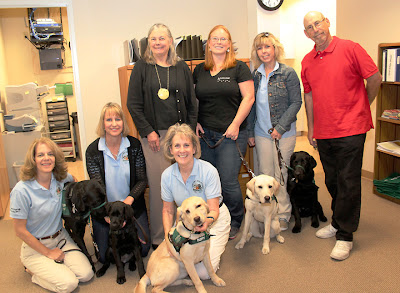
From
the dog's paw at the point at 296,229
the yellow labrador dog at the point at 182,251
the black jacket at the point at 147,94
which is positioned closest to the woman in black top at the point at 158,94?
the black jacket at the point at 147,94

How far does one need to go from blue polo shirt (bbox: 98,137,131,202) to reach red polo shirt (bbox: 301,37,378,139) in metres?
Answer: 1.55

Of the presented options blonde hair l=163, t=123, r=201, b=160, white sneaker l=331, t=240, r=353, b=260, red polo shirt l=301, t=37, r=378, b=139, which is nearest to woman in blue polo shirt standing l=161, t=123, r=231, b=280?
Answer: blonde hair l=163, t=123, r=201, b=160

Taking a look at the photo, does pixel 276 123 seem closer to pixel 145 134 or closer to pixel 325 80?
pixel 325 80

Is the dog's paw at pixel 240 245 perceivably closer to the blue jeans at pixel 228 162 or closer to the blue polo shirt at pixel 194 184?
the blue jeans at pixel 228 162

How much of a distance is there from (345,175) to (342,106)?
1.67 feet

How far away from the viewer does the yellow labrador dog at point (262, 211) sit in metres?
2.70

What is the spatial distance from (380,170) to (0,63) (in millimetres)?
6197

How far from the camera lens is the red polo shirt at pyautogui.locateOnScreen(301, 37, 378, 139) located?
2583mm

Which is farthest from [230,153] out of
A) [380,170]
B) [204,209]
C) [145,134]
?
[380,170]

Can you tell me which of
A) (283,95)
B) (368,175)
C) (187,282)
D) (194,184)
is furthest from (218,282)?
(368,175)

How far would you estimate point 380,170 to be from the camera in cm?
399

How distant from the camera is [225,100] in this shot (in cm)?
299

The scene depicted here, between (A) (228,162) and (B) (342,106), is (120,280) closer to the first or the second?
(A) (228,162)

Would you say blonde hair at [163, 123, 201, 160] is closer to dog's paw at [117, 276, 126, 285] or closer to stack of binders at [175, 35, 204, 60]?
dog's paw at [117, 276, 126, 285]
